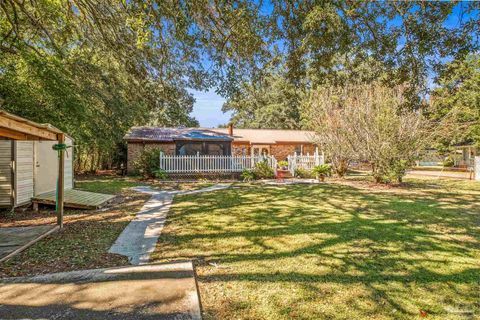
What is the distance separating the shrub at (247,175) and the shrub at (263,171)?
0.29 meters

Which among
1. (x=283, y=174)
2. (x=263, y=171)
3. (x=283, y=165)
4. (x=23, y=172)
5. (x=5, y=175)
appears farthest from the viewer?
(x=283, y=165)

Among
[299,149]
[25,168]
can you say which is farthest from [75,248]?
[299,149]

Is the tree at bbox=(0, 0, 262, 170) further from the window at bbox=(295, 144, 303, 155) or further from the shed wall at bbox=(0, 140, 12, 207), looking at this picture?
the window at bbox=(295, 144, 303, 155)

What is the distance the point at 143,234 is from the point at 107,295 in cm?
291

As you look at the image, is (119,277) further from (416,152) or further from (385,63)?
(416,152)

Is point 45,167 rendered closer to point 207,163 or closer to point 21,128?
point 21,128

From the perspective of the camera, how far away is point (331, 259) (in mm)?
4191

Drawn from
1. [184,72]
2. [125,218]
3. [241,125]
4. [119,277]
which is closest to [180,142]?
[184,72]

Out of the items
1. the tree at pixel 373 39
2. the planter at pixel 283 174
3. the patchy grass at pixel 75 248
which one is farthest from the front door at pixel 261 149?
the patchy grass at pixel 75 248

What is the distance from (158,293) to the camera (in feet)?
9.02

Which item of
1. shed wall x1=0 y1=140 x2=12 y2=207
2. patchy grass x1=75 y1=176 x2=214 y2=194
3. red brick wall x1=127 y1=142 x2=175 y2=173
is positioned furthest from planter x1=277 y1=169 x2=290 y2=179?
shed wall x1=0 y1=140 x2=12 y2=207

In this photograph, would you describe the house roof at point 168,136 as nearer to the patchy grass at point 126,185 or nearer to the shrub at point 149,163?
the shrub at point 149,163

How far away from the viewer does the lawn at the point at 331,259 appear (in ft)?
9.63

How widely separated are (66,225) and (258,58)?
602cm
